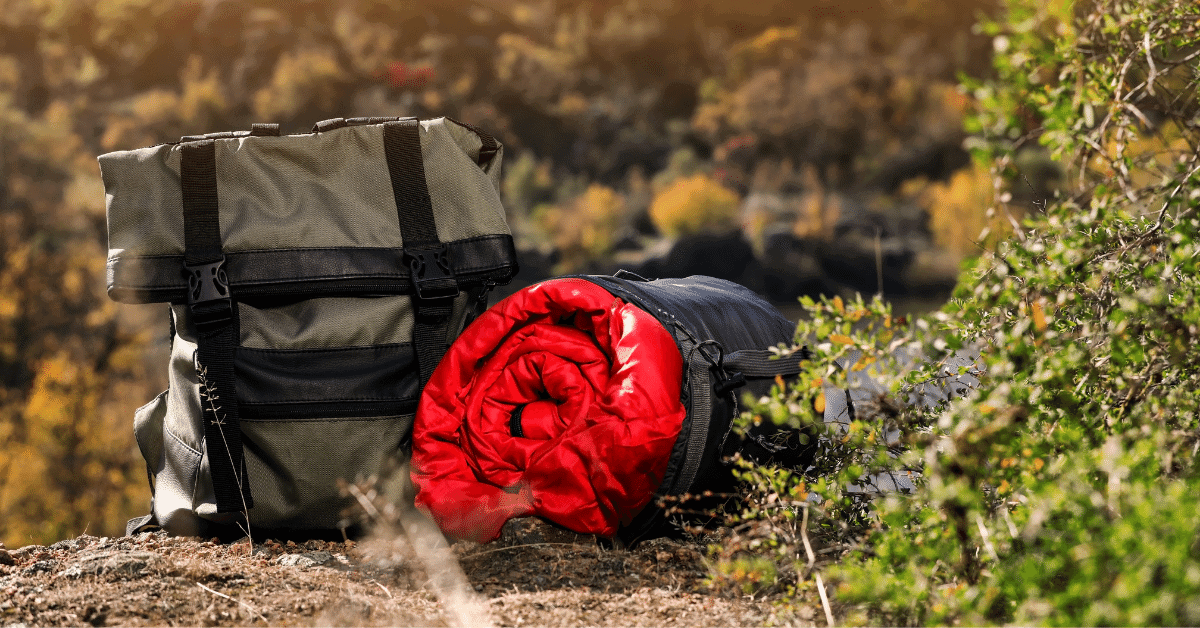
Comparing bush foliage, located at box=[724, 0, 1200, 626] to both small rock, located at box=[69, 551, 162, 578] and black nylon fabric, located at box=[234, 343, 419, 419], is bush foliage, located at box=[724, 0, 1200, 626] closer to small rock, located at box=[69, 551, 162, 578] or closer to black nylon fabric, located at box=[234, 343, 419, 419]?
black nylon fabric, located at box=[234, 343, 419, 419]

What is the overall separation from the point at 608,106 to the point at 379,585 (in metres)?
29.8

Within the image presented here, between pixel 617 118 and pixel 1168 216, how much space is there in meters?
29.3

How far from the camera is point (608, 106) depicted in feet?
100

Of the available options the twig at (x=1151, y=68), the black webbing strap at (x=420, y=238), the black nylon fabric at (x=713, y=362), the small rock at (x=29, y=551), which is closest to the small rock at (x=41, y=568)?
the small rock at (x=29, y=551)

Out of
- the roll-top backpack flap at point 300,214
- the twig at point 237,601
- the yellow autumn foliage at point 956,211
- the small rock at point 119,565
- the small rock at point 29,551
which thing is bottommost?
the yellow autumn foliage at point 956,211

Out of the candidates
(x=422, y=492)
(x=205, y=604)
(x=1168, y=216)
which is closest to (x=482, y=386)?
(x=422, y=492)

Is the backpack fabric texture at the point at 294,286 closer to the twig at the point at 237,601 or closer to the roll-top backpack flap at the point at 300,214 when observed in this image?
the roll-top backpack flap at the point at 300,214

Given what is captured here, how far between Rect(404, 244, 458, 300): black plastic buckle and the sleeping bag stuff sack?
0.12 metres

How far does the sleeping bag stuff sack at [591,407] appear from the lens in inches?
76.9

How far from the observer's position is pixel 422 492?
86.2 inches

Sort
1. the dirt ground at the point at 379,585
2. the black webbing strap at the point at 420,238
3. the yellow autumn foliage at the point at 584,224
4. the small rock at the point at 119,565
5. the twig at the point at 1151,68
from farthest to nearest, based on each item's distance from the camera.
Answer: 1. the yellow autumn foliage at the point at 584,224
2. the black webbing strap at the point at 420,238
3. the small rock at the point at 119,565
4. the dirt ground at the point at 379,585
5. the twig at the point at 1151,68

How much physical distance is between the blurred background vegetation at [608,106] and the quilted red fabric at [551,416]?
59.0 feet

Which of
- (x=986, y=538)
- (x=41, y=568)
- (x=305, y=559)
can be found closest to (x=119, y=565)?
(x=41, y=568)

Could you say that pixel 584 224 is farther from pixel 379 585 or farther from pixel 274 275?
pixel 379 585
